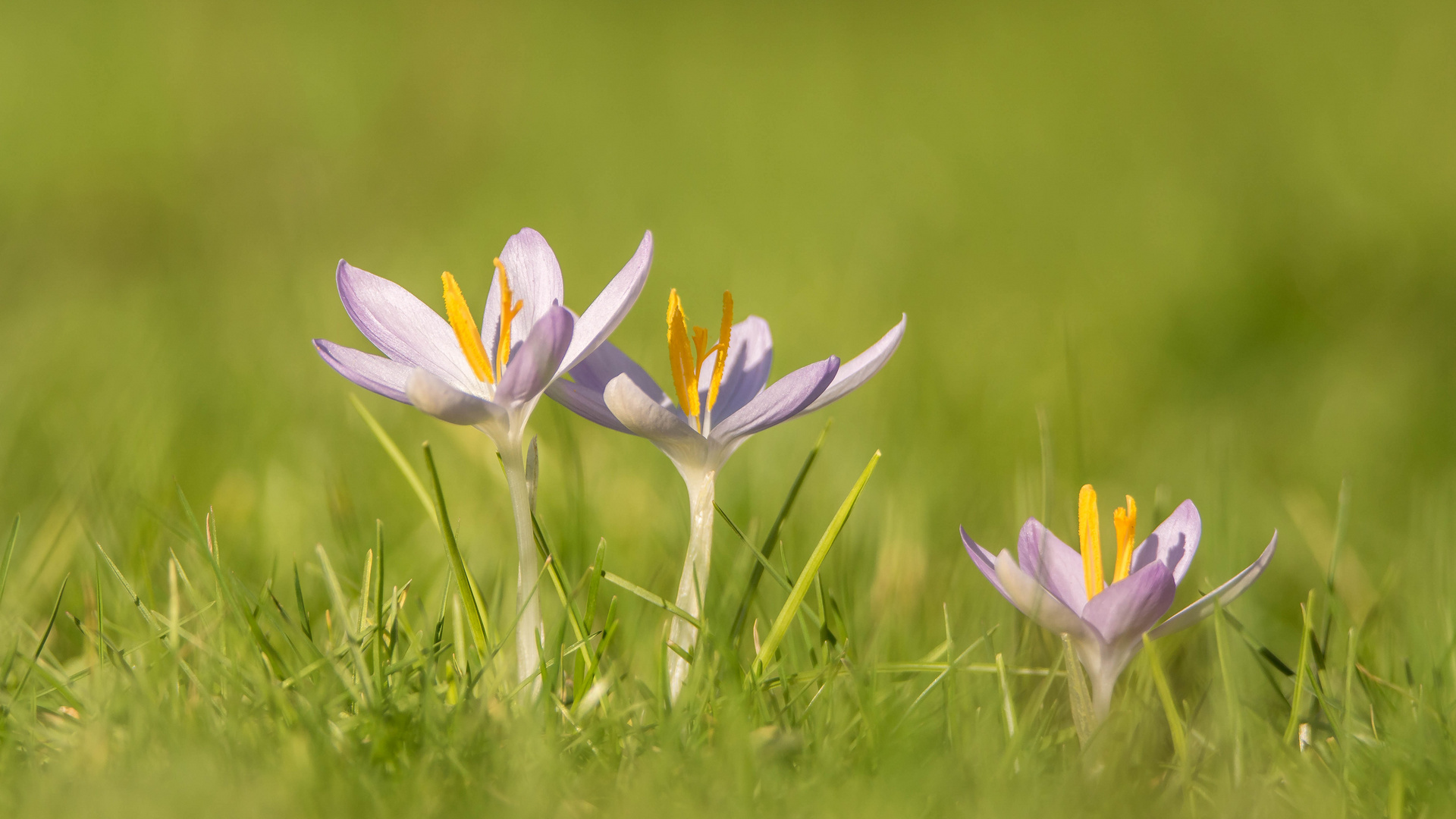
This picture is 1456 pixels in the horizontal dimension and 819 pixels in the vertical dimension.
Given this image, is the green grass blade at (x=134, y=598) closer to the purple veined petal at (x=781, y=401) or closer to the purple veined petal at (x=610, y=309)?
the purple veined petal at (x=610, y=309)

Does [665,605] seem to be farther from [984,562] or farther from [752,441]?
[752,441]

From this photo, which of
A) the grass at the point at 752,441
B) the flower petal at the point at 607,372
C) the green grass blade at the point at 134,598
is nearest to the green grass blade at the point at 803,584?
the grass at the point at 752,441

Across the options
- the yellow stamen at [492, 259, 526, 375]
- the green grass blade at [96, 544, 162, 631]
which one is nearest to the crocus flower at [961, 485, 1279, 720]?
the yellow stamen at [492, 259, 526, 375]

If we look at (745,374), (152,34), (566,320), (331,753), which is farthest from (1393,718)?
(152,34)

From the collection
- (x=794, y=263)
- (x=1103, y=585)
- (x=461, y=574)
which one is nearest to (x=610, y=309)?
(x=461, y=574)

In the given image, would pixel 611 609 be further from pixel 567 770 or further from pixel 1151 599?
pixel 1151 599
